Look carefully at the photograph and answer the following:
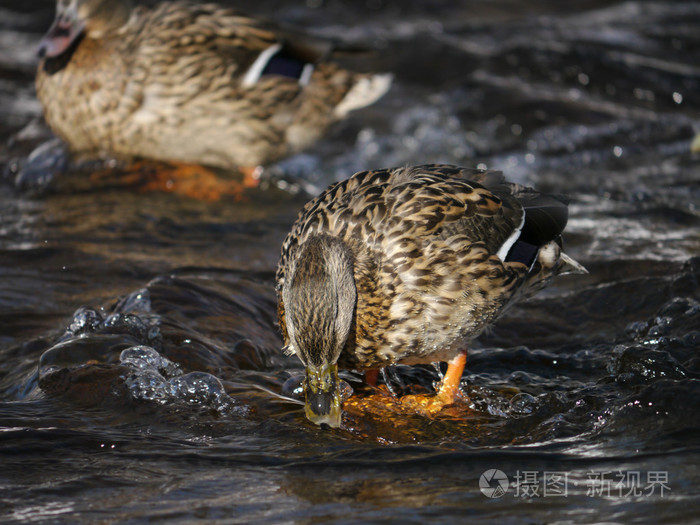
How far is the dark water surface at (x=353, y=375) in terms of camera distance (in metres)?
4.02

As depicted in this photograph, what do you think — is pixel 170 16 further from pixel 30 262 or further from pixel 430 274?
pixel 430 274

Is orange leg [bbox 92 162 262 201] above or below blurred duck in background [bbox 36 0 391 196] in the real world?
below

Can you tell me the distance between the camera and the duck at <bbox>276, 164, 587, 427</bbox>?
471 cm

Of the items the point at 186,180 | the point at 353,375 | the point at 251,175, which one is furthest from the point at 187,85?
the point at 353,375

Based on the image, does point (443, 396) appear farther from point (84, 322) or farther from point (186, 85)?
point (186, 85)

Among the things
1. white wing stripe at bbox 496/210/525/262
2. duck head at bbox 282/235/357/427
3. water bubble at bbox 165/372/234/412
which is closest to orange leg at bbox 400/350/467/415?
white wing stripe at bbox 496/210/525/262

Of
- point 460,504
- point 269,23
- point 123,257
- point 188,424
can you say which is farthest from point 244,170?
point 460,504

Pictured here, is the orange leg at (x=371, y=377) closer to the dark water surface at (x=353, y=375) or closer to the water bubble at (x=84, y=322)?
the dark water surface at (x=353, y=375)

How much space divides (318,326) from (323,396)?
0.34 metres

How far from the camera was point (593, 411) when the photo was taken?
477 cm

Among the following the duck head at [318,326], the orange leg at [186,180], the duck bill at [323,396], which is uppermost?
the duck head at [318,326]

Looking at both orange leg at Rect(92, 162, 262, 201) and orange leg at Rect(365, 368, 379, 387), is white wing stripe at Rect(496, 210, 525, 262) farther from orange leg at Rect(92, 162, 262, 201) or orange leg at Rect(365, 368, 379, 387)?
orange leg at Rect(92, 162, 262, 201)

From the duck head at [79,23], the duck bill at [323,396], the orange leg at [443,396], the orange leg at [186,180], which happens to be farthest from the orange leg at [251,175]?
the duck bill at [323,396]

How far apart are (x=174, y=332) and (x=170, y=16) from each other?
4333mm
